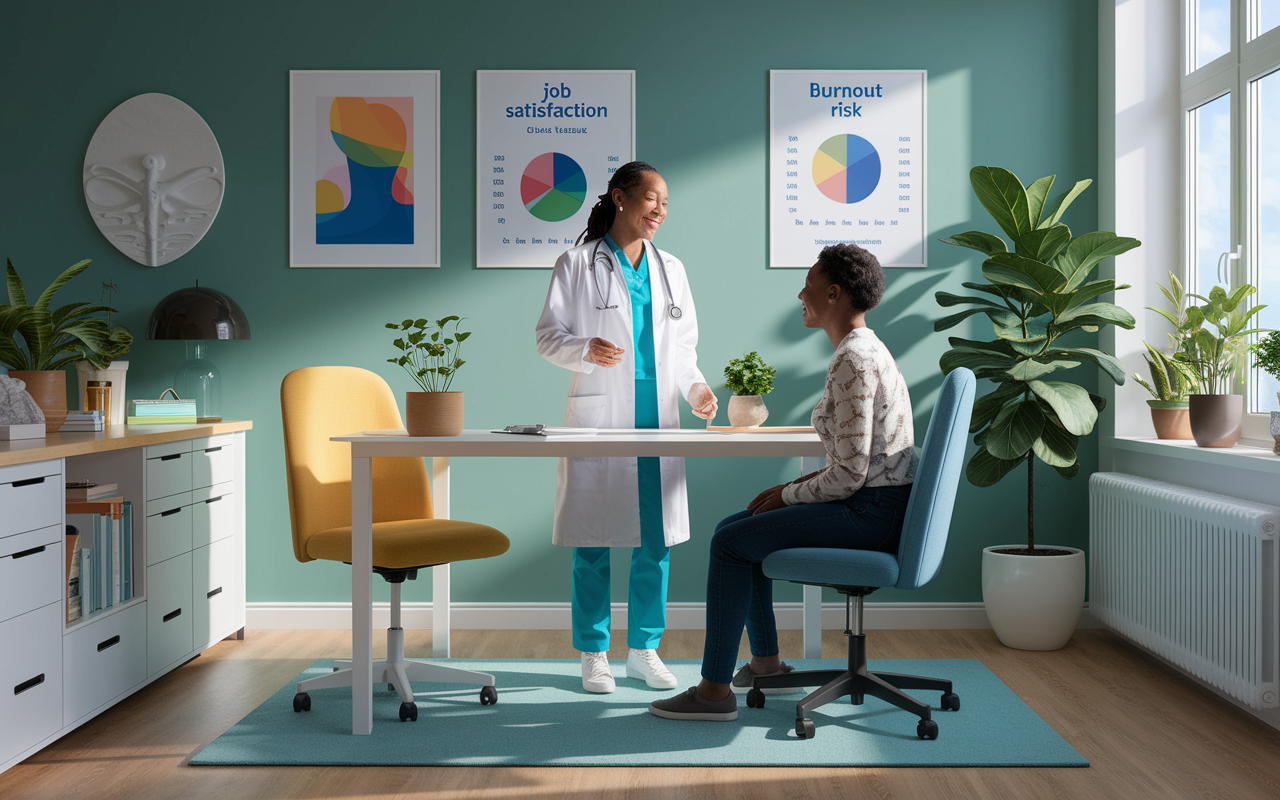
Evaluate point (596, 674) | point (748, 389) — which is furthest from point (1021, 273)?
point (596, 674)

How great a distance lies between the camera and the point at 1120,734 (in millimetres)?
2381

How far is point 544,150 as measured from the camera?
351 cm

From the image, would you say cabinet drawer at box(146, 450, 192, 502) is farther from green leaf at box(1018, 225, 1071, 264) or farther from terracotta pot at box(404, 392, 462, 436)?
green leaf at box(1018, 225, 1071, 264)

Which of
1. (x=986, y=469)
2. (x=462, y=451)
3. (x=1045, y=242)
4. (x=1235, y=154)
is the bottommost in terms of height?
(x=986, y=469)

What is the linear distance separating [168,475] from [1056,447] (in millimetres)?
2864

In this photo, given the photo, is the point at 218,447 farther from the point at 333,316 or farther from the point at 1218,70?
the point at 1218,70

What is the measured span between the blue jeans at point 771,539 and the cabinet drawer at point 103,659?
1.60m

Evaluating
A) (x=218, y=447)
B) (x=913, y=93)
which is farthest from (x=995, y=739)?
(x=218, y=447)

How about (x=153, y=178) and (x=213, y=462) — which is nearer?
(x=213, y=462)

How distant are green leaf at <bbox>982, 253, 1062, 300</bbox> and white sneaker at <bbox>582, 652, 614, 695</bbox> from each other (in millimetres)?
1786

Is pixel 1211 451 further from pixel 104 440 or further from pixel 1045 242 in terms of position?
pixel 104 440

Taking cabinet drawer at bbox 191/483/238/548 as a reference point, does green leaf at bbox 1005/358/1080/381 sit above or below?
above

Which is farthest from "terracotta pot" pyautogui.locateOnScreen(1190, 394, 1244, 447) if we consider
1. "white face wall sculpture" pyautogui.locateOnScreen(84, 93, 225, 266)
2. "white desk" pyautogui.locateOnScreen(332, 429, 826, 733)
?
"white face wall sculpture" pyautogui.locateOnScreen(84, 93, 225, 266)

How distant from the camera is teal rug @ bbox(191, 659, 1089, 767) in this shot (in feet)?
7.17
